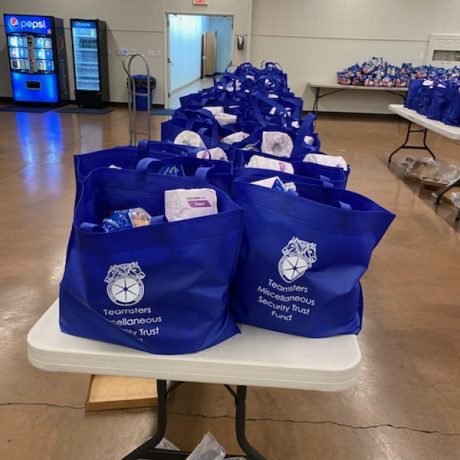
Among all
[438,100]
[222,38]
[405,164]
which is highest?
[222,38]

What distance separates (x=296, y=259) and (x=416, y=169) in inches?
202

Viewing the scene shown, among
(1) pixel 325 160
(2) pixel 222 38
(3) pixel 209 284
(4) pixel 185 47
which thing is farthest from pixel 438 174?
(2) pixel 222 38

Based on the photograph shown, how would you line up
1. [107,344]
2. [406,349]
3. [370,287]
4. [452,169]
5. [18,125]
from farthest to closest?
[18,125]
[452,169]
[370,287]
[406,349]
[107,344]

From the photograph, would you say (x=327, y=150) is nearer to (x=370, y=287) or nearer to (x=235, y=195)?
(x=370, y=287)

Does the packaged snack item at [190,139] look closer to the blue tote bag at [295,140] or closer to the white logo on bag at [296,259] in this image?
the blue tote bag at [295,140]

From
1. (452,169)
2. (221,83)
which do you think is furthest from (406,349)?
(452,169)

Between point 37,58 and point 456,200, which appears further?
point 37,58

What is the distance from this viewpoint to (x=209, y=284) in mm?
832

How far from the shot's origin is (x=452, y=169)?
5.19m

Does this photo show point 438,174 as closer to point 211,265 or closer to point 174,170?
point 174,170

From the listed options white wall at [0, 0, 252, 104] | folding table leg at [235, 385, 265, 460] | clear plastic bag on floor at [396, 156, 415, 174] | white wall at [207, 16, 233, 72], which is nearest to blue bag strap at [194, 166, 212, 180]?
folding table leg at [235, 385, 265, 460]

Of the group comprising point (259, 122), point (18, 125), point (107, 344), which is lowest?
point (18, 125)

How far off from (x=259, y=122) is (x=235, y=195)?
132cm

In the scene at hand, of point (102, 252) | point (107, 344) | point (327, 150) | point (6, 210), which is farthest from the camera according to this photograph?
point (327, 150)
